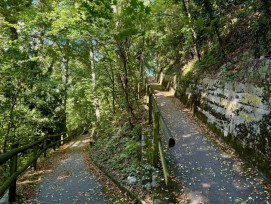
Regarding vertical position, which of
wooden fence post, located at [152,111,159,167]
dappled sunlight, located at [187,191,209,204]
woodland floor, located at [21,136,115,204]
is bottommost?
woodland floor, located at [21,136,115,204]

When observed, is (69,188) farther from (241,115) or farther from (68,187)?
(241,115)

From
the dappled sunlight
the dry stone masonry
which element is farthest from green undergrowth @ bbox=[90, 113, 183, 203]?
the dry stone masonry

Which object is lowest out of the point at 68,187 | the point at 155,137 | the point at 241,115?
the point at 68,187

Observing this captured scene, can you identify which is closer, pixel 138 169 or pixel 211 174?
pixel 211 174

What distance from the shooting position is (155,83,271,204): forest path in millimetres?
4988

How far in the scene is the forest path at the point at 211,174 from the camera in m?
4.99

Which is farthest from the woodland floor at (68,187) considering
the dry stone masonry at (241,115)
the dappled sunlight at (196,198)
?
the dry stone masonry at (241,115)

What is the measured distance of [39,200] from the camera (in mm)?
5949

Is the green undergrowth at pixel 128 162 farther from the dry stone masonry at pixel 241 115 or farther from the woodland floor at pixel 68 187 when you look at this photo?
the dry stone masonry at pixel 241 115

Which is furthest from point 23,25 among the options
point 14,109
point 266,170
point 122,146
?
point 266,170

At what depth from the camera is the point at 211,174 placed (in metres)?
5.93

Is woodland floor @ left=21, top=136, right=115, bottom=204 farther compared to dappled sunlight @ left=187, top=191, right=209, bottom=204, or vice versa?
woodland floor @ left=21, top=136, right=115, bottom=204

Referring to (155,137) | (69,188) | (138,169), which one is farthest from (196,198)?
(69,188)

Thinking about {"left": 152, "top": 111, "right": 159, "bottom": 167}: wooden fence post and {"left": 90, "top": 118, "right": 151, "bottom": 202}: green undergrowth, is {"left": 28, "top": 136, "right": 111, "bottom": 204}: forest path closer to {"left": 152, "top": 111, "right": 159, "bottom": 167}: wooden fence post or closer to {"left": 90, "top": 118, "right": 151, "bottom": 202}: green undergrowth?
{"left": 90, "top": 118, "right": 151, "bottom": 202}: green undergrowth
